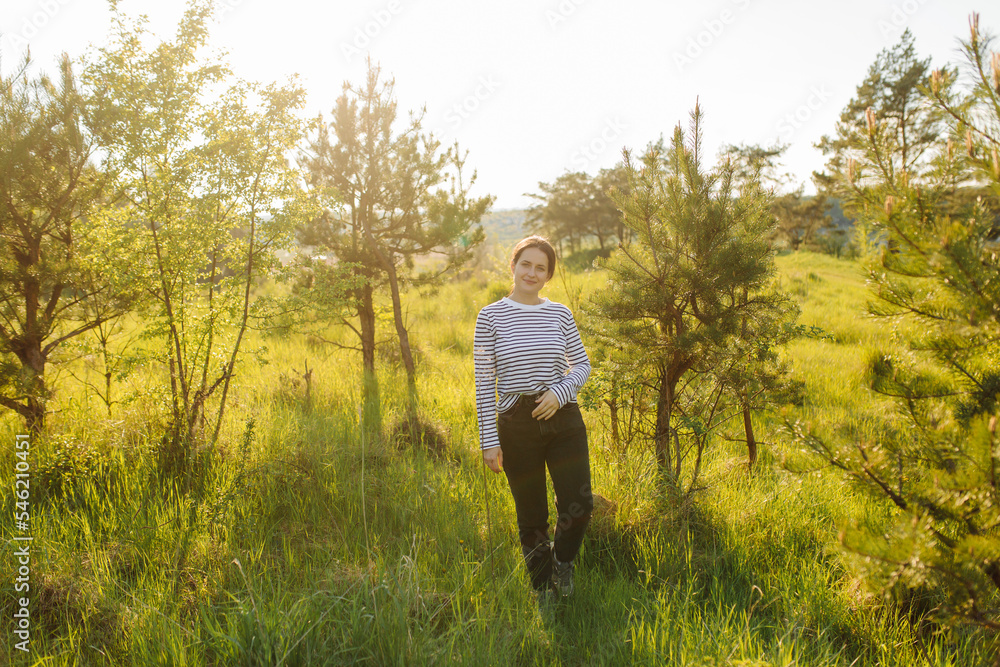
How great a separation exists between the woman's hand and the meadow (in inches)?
15.4

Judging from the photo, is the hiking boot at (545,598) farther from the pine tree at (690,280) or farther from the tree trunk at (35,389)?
the tree trunk at (35,389)

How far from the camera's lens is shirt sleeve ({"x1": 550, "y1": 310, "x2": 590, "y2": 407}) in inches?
103

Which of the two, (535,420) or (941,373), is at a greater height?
(941,373)

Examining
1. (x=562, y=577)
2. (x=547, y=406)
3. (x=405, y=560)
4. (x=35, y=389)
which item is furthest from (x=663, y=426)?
(x=35, y=389)

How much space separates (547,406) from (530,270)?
851mm

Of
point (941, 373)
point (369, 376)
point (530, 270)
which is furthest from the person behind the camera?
point (369, 376)

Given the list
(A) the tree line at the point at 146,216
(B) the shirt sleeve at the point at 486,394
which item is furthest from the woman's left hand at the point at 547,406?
(A) the tree line at the point at 146,216

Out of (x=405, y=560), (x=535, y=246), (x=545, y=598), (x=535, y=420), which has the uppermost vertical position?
(x=535, y=246)

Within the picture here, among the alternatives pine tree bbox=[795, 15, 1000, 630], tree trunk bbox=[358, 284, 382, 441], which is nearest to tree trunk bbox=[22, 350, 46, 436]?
tree trunk bbox=[358, 284, 382, 441]

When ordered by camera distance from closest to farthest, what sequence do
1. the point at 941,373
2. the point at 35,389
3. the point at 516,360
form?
the point at 941,373
the point at 516,360
the point at 35,389

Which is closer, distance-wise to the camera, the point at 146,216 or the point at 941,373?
the point at 941,373

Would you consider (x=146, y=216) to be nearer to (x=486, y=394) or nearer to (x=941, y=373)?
(x=486, y=394)

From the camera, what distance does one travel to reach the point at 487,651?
86.0 inches

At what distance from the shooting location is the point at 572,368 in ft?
9.50
